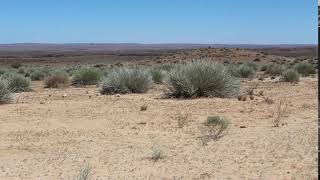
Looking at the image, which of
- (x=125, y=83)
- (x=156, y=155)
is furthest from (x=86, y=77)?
(x=156, y=155)

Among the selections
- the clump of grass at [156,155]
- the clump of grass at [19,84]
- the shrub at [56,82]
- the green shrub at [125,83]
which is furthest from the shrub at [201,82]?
the clump of grass at [156,155]

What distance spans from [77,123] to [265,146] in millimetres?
4884

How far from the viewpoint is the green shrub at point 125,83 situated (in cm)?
2162

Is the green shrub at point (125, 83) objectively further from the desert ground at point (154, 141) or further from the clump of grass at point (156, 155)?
the clump of grass at point (156, 155)

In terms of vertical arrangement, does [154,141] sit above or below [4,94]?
above

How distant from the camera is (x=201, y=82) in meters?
19.2

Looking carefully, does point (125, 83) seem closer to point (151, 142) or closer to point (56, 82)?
point (56, 82)

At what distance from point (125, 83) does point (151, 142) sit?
36.8 ft

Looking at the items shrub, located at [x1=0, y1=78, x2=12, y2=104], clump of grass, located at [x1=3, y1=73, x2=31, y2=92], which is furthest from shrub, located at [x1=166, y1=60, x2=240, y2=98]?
clump of grass, located at [x1=3, y1=73, x2=31, y2=92]

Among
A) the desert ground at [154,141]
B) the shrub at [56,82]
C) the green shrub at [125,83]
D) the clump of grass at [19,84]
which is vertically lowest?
the shrub at [56,82]

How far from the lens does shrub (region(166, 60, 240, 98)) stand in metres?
19.2

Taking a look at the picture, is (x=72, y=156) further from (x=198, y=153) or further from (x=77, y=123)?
(x=77, y=123)

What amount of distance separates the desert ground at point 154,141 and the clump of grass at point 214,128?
0.17m

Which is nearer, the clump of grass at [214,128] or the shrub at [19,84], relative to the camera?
the clump of grass at [214,128]
